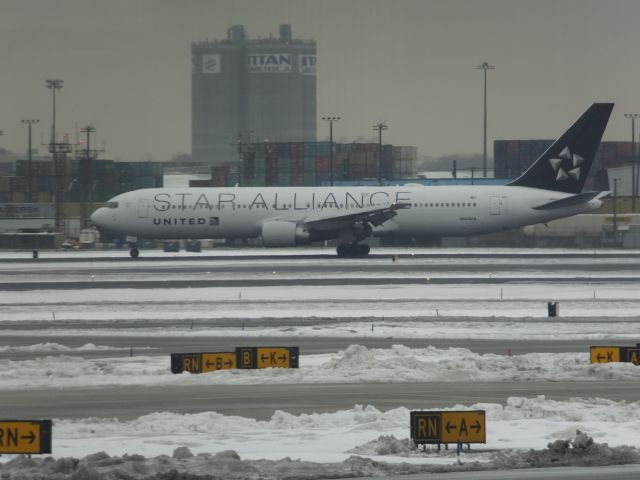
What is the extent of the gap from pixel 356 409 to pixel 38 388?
291 inches

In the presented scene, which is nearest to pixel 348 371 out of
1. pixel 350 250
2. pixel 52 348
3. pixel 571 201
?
pixel 52 348

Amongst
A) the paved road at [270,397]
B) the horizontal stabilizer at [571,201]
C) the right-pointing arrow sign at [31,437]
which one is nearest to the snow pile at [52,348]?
the paved road at [270,397]

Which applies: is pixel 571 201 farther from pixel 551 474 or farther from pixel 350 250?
pixel 551 474

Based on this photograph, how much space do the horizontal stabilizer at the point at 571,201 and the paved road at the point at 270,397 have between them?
49501 mm

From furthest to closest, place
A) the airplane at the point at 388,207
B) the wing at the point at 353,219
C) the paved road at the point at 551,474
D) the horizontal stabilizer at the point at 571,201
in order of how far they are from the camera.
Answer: the airplane at the point at 388,207
the horizontal stabilizer at the point at 571,201
the wing at the point at 353,219
the paved road at the point at 551,474

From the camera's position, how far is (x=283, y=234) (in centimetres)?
7138

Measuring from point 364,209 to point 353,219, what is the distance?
2.11 m

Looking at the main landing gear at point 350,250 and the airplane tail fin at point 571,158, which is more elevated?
the airplane tail fin at point 571,158

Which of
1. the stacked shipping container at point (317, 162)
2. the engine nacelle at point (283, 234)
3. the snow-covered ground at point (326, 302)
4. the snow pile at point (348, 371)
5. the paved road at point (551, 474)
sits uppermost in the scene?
the stacked shipping container at point (317, 162)

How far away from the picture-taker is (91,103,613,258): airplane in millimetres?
73000

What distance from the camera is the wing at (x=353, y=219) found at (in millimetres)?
71000

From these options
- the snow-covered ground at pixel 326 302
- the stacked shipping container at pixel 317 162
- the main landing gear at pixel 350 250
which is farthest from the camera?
the stacked shipping container at pixel 317 162

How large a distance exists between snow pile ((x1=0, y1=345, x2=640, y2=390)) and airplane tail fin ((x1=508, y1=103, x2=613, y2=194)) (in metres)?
48.3

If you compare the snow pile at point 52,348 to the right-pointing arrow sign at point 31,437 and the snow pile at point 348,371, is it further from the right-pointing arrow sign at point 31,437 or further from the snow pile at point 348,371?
the right-pointing arrow sign at point 31,437
